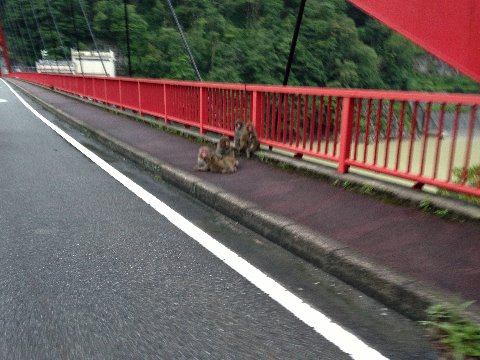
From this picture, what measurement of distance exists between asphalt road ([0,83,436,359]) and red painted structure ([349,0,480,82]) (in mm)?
2244

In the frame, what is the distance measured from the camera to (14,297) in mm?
2865

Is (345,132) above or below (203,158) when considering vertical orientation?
above

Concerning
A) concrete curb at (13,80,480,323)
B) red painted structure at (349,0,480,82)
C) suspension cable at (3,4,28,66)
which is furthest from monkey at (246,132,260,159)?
suspension cable at (3,4,28,66)

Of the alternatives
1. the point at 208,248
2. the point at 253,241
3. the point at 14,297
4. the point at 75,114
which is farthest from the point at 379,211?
the point at 75,114

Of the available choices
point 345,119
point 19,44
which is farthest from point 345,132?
point 19,44

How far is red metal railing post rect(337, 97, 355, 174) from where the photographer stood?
5.40 meters

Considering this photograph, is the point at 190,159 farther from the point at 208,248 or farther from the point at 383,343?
the point at 383,343

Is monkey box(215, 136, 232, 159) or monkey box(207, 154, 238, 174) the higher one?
monkey box(215, 136, 232, 159)

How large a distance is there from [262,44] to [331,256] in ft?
179

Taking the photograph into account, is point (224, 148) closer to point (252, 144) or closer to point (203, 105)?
point (252, 144)

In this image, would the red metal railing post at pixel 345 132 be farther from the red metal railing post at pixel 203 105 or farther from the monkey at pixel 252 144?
the red metal railing post at pixel 203 105

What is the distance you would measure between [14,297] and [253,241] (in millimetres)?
1891

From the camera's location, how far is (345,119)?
544 cm

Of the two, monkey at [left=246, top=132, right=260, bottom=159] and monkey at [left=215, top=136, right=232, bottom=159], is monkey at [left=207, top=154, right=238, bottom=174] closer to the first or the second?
monkey at [left=215, top=136, right=232, bottom=159]
